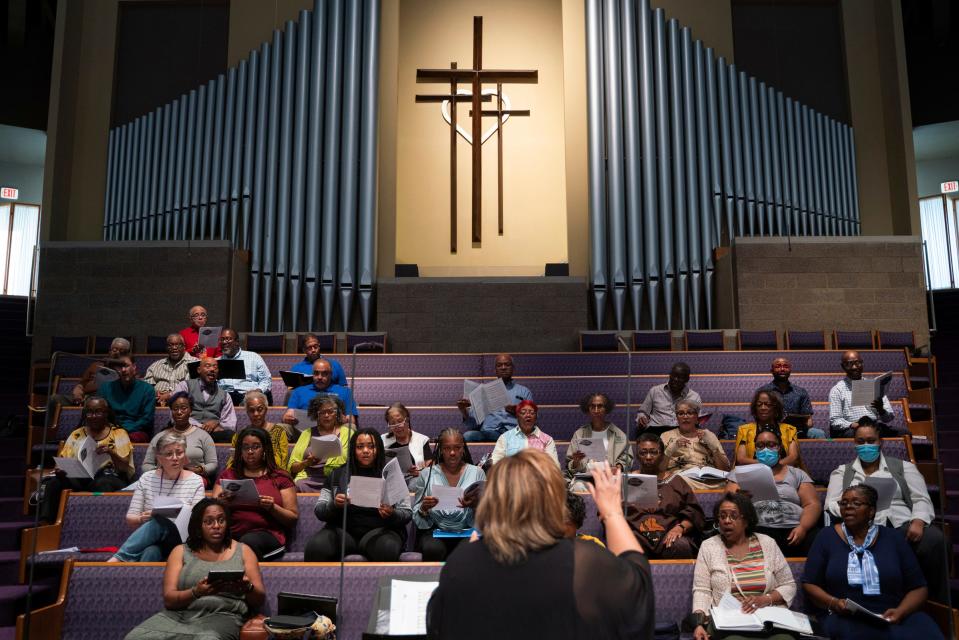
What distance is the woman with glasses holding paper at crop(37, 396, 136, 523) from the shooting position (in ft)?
17.8

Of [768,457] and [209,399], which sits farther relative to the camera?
[209,399]

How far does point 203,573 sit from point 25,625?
0.71m

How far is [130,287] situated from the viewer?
30.8 ft

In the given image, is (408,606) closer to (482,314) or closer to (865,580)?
(865,580)

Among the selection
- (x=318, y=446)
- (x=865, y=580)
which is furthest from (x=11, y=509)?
(x=865, y=580)

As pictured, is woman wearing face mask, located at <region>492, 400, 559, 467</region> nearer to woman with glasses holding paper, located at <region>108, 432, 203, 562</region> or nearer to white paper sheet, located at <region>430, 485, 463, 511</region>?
white paper sheet, located at <region>430, 485, 463, 511</region>

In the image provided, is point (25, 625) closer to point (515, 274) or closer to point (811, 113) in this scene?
point (515, 274)

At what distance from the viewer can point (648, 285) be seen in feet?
31.7

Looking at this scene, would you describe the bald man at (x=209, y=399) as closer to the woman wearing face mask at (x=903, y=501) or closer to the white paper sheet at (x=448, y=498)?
the white paper sheet at (x=448, y=498)

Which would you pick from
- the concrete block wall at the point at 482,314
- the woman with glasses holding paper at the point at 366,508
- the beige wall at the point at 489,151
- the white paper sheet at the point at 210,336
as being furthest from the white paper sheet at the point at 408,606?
the beige wall at the point at 489,151

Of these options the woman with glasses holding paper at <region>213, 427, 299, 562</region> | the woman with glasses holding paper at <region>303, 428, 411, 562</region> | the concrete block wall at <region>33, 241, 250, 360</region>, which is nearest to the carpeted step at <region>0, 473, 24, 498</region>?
the woman with glasses holding paper at <region>213, 427, 299, 562</region>

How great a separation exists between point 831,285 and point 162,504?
687 centimetres

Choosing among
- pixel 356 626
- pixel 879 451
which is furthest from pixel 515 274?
pixel 356 626

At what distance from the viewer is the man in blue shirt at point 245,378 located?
22.8ft
